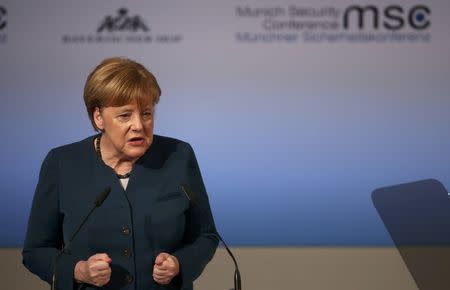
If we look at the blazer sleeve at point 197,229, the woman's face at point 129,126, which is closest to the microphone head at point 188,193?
the blazer sleeve at point 197,229

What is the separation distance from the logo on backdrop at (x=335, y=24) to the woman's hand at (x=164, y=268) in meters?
2.20

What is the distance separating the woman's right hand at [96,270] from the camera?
1.75 m

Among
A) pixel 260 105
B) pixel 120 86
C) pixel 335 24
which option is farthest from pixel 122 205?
pixel 335 24

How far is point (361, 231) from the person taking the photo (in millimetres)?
3895

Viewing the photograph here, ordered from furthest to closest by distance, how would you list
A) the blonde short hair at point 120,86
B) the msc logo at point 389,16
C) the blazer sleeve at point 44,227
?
the msc logo at point 389,16
the blazer sleeve at point 44,227
the blonde short hair at point 120,86

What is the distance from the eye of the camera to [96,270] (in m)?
1.75

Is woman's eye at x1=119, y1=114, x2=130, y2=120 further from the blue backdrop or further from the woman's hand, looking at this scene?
the blue backdrop

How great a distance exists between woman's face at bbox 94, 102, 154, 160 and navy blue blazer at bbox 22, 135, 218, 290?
4.5 inches

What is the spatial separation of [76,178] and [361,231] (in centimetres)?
224

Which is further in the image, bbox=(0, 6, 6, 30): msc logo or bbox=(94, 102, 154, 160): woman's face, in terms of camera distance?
bbox=(0, 6, 6, 30): msc logo

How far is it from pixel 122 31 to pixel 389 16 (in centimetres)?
142

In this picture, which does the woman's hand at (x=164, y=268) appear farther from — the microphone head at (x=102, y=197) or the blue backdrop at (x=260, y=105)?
the blue backdrop at (x=260, y=105)

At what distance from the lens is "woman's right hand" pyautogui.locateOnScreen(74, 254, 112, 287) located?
175 cm

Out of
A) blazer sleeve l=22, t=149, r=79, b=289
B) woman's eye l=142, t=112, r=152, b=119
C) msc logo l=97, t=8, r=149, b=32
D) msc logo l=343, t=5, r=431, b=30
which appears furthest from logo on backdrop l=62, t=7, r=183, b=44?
woman's eye l=142, t=112, r=152, b=119
